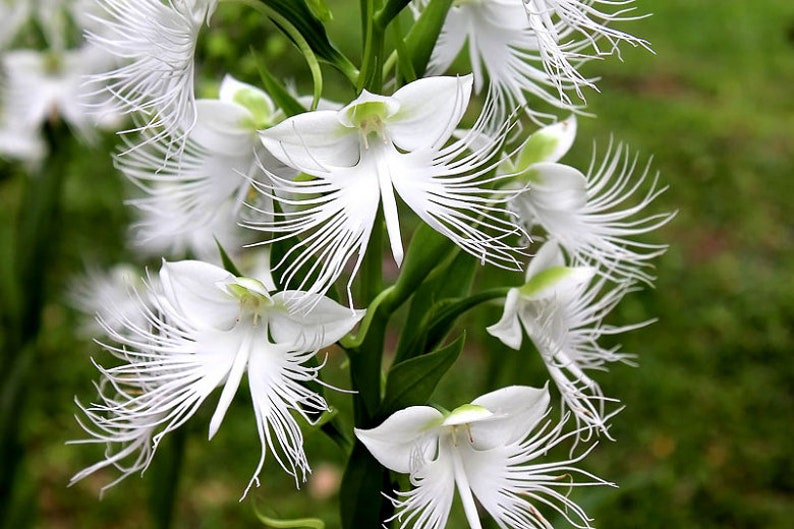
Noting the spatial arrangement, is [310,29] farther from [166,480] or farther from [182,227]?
[166,480]

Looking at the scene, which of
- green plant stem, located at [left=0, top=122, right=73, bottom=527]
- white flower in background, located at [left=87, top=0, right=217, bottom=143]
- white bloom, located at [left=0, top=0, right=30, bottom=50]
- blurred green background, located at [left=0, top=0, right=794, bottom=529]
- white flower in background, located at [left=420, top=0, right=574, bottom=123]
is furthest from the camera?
blurred green background, located at [left=0, top=0, right=794, bottom=529]

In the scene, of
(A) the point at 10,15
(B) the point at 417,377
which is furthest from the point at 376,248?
(A) the point at 10,15

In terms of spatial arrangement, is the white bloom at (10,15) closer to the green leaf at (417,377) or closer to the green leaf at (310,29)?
the green leaf at (310,29)

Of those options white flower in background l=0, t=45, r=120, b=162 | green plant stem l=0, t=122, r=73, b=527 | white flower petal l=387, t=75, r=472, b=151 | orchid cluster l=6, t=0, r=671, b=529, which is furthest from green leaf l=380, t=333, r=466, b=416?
white flower in background l=0, t=45, r=120, b=162

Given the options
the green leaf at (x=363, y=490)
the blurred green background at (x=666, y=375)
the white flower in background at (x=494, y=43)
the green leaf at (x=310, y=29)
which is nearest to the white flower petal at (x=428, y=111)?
the green leaf at (x=310, y=29)

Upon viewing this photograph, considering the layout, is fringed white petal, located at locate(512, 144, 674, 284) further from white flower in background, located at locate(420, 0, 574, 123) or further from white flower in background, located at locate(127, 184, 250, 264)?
white flower in background, located at locate(127, 184, 250, 264)

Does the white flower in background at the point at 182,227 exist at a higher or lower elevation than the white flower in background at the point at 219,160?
lower
